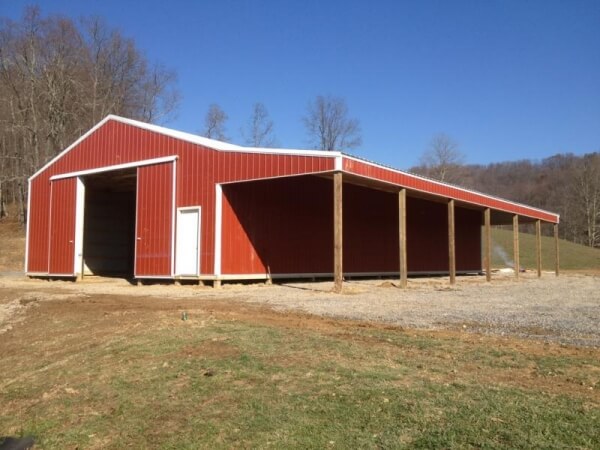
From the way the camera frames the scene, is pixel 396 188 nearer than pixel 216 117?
Yes

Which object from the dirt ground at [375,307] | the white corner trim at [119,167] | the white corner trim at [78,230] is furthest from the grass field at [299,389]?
the white corner trim at [78,230]

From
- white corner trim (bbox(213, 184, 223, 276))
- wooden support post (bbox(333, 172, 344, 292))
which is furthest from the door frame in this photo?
wooden support post (bbox(333, 172, 344, 292))

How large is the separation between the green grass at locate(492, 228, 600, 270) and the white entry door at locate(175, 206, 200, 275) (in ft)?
108

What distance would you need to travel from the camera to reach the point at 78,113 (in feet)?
136

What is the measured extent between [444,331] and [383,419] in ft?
12.3

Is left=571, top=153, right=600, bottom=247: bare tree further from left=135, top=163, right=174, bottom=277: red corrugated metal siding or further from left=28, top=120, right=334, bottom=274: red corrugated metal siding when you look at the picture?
left=135, top=163, right=174, bottom=277: red corrugated metal siding

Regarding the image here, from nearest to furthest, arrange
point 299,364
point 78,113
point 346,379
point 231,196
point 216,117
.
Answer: point 346,379, point 299,364, point 231,196, point 78,113, point 216,117

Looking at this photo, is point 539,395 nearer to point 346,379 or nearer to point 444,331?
point 346,379

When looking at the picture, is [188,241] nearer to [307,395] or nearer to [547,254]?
[307,395]

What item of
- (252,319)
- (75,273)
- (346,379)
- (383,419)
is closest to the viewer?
(383,419)

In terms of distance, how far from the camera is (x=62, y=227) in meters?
22.0

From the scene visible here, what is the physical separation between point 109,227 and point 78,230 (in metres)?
4.26

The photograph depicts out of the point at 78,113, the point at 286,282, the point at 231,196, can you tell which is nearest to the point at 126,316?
the point at 231,196

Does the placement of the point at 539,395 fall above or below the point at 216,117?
below
